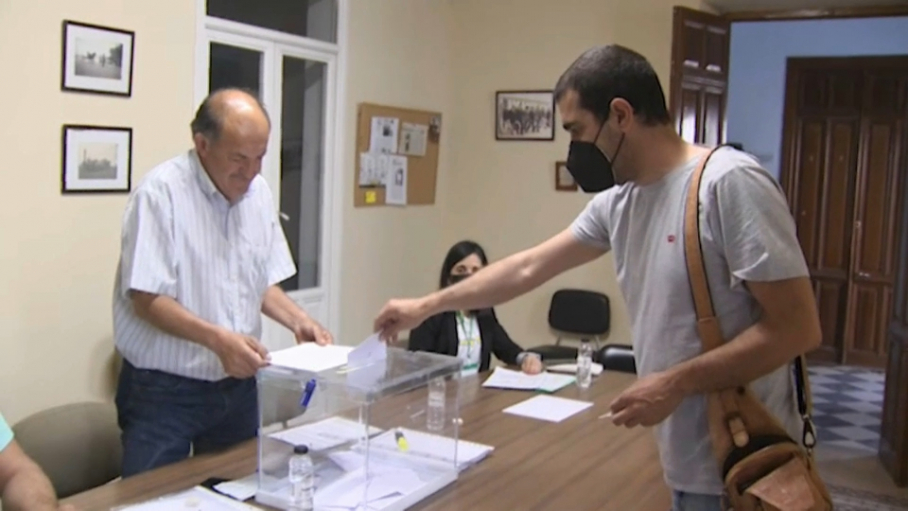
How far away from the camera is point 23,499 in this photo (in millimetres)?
1680

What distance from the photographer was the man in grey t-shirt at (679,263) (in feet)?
5.03

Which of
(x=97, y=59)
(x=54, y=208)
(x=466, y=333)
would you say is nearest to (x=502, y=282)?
(x=466, y=333)

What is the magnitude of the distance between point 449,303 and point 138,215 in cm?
87

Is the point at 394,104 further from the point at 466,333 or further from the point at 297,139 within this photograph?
the point at 466,333

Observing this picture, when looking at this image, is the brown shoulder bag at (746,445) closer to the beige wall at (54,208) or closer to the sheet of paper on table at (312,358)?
the sheet of paper on table at (312,358)

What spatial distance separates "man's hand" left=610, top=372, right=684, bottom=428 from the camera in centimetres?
158

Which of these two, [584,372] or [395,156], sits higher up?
[395,156]

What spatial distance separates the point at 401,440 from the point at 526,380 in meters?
1.00

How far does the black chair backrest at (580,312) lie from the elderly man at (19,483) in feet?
12.4

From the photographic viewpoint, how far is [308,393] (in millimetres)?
2088

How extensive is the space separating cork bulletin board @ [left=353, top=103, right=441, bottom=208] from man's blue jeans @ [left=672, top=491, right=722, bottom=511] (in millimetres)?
3335

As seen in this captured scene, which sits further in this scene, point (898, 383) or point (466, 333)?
point (898, 383)

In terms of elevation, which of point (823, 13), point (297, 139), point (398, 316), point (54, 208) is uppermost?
point (823, 13)

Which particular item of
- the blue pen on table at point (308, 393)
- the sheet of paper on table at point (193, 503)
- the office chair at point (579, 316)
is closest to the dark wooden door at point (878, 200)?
the office chair at point (579, 316)
